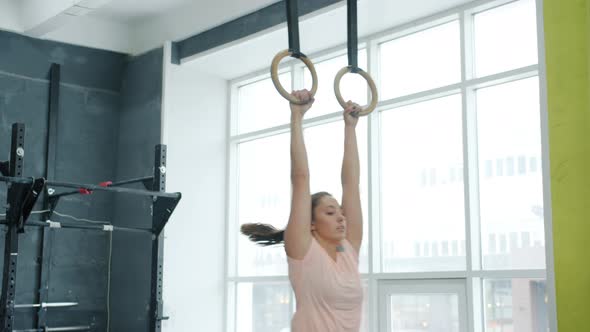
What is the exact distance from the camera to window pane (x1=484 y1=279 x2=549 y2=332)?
5.02m

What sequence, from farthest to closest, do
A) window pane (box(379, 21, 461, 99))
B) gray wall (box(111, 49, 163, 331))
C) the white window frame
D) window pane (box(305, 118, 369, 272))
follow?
gray wall (box(111, 49, 163, 331))
window pane (box(305, 118, 369, 272))
window pane (box(379, 21, 461, 99))
the white window frame

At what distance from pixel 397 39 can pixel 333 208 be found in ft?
11.6

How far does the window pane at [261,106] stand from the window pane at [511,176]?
7.24ft

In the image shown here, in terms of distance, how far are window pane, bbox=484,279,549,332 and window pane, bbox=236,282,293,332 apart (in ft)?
6.67

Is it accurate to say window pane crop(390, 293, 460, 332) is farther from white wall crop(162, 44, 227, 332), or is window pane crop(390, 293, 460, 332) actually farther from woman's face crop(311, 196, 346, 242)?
woman's face crop(311, 196, 346, 242)

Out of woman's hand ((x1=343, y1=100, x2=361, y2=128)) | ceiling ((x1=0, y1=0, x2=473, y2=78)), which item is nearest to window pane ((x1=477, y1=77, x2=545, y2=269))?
ceiling ((x1=0, y1=0, x2=473, y2=78))

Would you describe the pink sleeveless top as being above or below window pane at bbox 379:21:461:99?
below

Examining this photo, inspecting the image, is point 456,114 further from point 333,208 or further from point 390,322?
point 333,208

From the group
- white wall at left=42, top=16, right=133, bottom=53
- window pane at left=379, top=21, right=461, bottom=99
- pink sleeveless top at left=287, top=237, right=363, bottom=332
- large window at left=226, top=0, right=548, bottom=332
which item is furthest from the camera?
white wall at left=42, top=16, right=133, bottom=53

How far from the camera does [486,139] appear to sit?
18.0 feet

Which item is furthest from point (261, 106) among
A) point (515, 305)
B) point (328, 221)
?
point (328, 221)

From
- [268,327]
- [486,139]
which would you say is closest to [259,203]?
[268,327]

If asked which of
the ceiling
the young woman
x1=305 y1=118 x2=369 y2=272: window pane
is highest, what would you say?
the ceiling

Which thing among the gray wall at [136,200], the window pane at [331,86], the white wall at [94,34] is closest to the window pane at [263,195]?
the window pane at [331,86]
